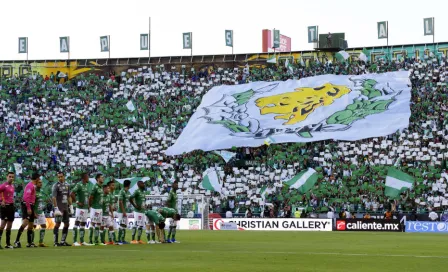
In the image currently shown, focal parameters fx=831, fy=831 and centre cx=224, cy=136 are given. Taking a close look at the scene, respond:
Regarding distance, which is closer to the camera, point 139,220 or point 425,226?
point 139,220

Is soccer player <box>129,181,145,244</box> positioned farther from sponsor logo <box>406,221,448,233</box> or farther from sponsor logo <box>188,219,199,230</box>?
sponsor logo <box>188,219,199,230</box>

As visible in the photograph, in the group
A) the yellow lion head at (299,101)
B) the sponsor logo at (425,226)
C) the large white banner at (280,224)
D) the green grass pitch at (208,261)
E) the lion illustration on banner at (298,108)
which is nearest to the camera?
the green grass pitch at (208,261)

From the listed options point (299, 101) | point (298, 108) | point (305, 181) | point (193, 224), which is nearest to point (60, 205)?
point (193, 224)

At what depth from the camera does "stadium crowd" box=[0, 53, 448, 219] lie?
66062 mm

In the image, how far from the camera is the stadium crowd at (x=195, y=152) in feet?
217

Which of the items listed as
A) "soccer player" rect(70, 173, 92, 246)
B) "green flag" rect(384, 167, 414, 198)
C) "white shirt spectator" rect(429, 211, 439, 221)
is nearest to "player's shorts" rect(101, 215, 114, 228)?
"soccer player" rect(70, 173, 92, 246)

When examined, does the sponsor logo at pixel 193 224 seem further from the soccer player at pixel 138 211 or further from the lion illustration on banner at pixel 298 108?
the soccer player at pixel 138 211

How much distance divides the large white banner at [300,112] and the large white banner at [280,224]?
13955 mm

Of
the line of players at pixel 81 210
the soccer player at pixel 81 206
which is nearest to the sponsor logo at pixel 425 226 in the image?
the line of players at pixel 81 210

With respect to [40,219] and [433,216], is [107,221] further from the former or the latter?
[433,216]

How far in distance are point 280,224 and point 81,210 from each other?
29.7 m

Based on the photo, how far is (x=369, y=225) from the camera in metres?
57.9

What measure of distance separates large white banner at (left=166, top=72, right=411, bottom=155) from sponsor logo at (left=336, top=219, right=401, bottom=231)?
1450cm

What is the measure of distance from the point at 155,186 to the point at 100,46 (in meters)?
33.7
